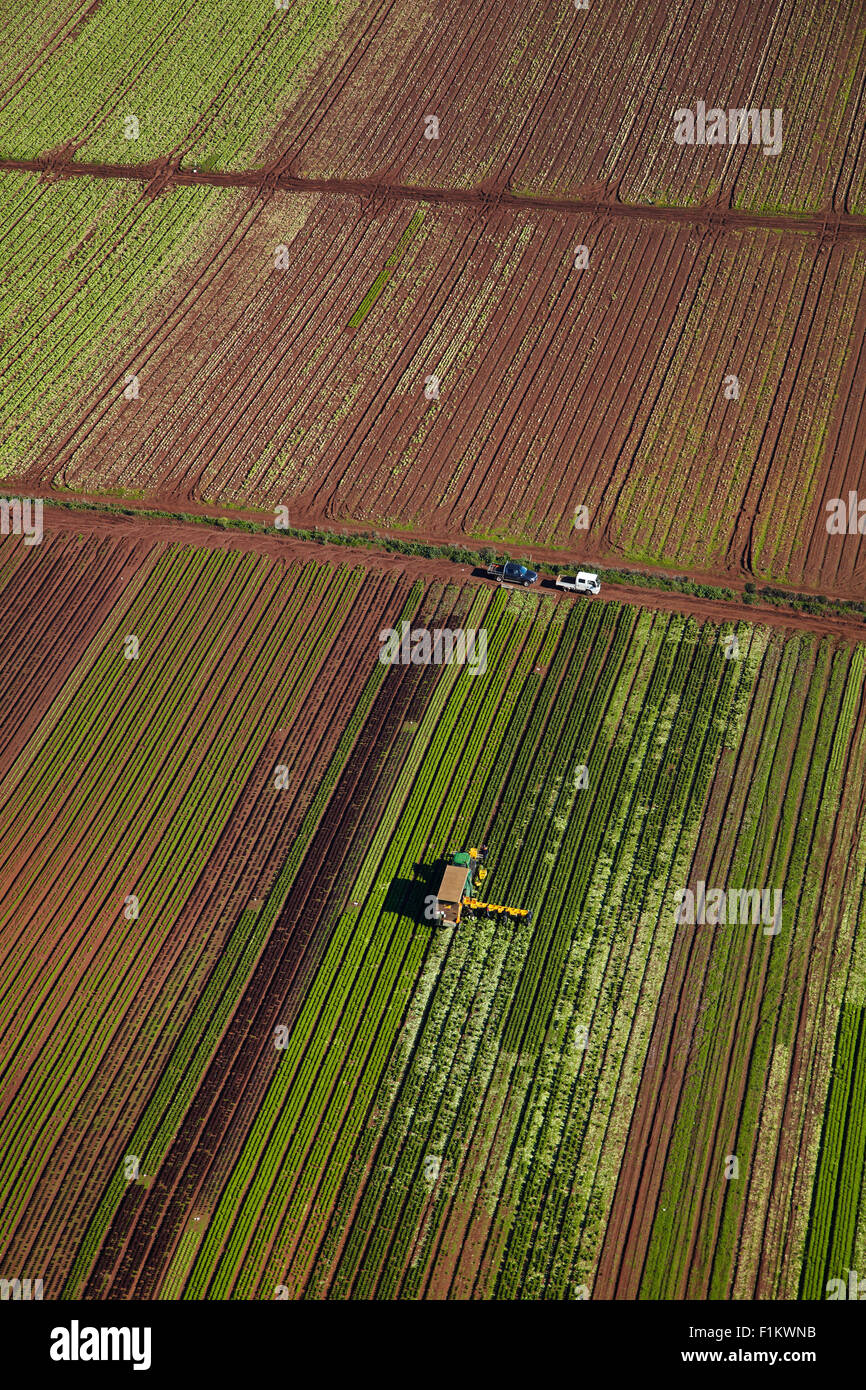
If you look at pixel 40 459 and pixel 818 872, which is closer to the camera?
pixel 818 872

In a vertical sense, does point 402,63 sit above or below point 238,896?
above

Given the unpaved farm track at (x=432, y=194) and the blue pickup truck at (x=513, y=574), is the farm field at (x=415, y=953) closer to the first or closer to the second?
the blue pickup truck at (x=513, y=574)

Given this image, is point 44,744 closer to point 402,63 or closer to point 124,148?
point 124,148

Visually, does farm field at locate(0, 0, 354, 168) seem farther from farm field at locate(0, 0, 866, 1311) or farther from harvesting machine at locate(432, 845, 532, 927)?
harvesting machine at locate(432, 845, 532, 927)

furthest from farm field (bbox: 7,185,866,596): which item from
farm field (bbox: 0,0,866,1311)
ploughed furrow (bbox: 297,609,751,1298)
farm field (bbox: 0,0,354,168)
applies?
farm field (bbox: 0,0,354,168)

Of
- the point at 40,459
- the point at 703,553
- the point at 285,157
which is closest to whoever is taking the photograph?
the point at 703,553

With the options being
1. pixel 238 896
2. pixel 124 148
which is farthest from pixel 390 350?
pixel 238 896

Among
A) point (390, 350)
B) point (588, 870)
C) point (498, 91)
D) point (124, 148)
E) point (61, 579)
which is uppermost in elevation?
point (498, 91)
